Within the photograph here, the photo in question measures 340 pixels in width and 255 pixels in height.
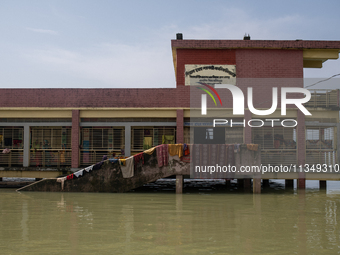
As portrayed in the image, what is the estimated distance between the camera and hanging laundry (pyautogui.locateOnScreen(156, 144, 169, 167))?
51.8 feet

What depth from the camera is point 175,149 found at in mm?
15836

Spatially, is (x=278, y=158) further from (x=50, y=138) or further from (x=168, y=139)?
(x=50, y=138)

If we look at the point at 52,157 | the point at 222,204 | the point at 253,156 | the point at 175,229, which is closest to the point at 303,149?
the point at 253,156

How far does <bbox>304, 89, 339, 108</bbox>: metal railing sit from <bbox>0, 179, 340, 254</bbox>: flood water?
22.3 ft

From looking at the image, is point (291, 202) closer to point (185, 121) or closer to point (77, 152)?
point (185, 121)

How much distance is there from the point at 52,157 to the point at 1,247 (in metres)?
13.3

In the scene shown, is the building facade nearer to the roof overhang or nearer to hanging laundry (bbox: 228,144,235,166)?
the roof overhang

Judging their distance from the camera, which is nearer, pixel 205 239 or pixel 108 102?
pixel 205 239

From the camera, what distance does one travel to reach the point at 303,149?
18359mm

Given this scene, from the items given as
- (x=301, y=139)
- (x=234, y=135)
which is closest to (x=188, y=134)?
(x=234, y=135)

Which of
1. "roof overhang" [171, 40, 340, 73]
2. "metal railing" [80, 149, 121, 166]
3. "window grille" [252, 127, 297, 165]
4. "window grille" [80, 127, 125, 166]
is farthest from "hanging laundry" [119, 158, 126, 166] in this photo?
"window grille" [252, 127, 297, 165]

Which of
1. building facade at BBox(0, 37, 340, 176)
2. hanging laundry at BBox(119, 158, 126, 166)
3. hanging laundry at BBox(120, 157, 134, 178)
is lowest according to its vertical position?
hanging laundry at BBox(120, 157, 134, 178)

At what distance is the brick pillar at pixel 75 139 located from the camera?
18.6 meters

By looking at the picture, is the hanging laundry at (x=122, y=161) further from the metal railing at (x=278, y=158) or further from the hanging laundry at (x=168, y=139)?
the metal railing at (x=278, y=158)
